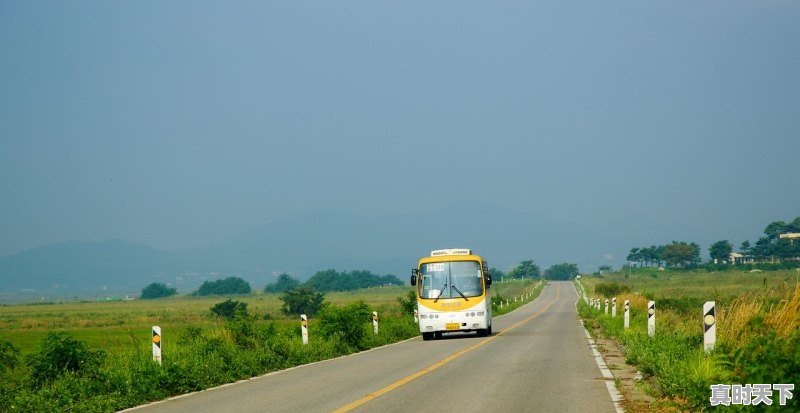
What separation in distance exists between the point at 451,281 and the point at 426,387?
663 inches

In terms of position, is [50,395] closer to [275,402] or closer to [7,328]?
[275,402]

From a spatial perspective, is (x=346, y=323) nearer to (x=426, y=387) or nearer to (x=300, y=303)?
(x=426, y=387)

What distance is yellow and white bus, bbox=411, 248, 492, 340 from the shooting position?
3197cm

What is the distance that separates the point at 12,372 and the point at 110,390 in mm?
2835

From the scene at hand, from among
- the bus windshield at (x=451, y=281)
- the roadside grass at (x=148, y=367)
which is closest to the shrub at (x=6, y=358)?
the roadside grass at (x=148, y=367)

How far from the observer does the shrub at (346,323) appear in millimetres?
27203

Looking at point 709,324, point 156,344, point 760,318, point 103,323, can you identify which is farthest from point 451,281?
point 103,323

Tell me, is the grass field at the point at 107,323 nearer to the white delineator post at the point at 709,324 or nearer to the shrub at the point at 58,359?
the shrub at the point at 58,359

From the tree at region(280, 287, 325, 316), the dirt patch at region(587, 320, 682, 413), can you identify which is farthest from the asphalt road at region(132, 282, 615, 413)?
the tree at region(280, 287, 325, 316)

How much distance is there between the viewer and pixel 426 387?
15.5 meters

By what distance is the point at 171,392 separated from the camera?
16203 mm

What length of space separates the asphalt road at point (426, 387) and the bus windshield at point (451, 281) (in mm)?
7865

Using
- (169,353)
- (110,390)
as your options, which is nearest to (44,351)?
(110,390)

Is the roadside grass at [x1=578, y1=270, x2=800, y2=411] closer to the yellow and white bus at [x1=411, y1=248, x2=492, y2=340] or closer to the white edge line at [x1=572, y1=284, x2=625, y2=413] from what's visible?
the white edge line at [x1=572, y1=284, x2=625, y2=413]
